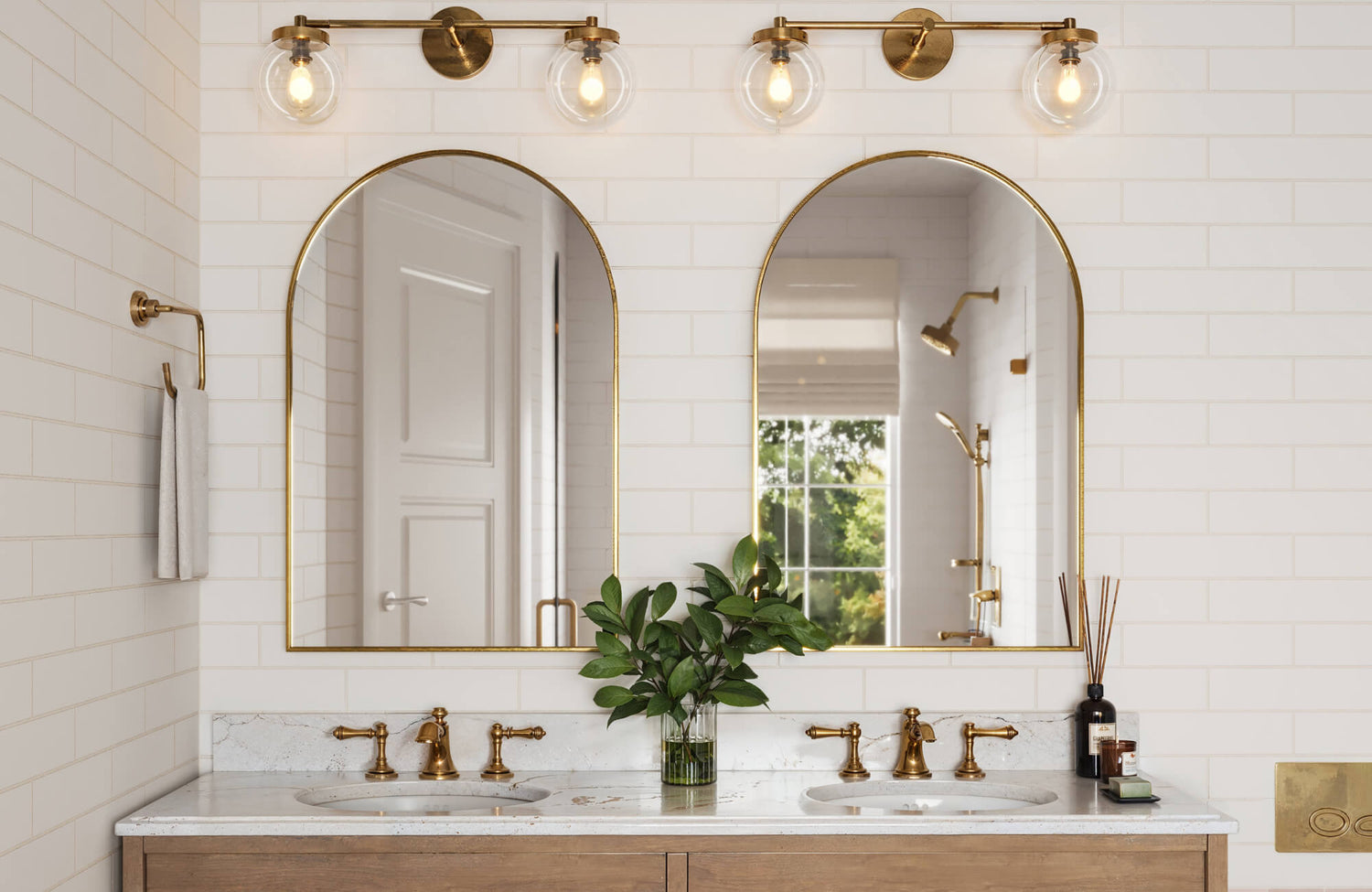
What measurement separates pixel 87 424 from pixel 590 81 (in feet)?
3.59

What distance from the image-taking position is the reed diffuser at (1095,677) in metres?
2.34

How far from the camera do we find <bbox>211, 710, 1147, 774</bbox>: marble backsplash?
242 cm

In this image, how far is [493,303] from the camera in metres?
2.49

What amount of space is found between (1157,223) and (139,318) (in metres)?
1.96

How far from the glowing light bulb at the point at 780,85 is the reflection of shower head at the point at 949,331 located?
1.74ft

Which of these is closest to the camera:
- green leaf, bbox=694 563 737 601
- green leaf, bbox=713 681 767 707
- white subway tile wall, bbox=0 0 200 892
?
white subway tile wall, bbox=0 0 200 892

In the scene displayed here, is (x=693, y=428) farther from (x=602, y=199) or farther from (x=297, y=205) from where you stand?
(x=297, y=205)

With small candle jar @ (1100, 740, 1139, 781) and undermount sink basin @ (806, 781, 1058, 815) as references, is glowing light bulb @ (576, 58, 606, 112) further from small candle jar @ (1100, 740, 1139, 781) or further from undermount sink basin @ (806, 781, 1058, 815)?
small candle jar @ (1100, 740, 1139, 781)

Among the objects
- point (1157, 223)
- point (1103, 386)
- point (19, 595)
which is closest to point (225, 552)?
point (19, 595)

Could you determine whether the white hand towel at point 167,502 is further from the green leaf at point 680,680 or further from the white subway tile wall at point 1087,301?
the green leaf at point 680,680

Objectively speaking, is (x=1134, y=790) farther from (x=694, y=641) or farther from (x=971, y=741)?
(x=694, y=641)

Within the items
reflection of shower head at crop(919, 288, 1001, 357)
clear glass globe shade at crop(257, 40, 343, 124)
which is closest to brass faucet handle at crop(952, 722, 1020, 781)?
reflection of shower head at crop(919, 288, 1001, 357)


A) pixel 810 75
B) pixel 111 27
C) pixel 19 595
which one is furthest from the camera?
pixel 810 75

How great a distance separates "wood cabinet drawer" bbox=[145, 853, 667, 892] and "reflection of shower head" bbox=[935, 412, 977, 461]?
1.00m
